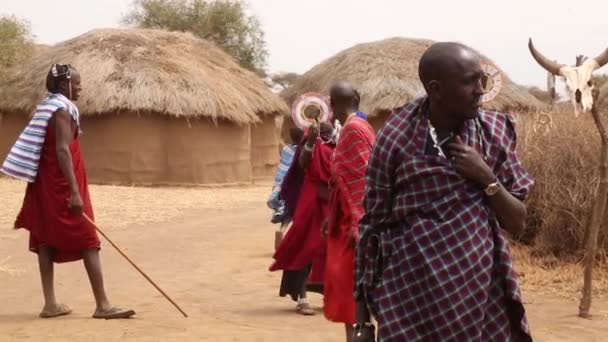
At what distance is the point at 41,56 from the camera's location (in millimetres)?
22078

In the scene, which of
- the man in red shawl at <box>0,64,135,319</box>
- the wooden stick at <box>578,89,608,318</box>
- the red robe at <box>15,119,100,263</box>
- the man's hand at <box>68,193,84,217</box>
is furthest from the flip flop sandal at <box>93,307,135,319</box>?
the wooden stick at <box>578,89,608,318</box>

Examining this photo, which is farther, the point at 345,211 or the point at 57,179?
the point at 57,179

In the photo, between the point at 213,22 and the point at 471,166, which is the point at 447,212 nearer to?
the point at 471,166

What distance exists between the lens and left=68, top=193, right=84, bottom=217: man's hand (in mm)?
5484

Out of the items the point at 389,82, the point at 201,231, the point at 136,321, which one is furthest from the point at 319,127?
the point at 389,82

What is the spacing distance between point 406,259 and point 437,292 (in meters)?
0.13

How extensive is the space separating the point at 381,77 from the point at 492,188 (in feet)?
63.4

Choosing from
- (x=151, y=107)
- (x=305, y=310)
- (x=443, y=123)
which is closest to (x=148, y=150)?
(x=151, y=107)

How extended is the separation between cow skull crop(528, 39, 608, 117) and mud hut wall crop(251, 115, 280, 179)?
16666mm

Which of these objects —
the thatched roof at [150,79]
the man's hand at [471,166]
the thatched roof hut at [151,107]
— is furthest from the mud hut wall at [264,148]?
the man's hand at [471,166]

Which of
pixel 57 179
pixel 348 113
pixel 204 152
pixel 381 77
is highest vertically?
pixel 381 77

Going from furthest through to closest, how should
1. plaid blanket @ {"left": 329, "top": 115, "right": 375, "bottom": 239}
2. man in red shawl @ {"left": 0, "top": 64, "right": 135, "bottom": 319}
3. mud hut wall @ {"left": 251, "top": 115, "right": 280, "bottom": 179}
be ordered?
mud hut wall @ {"left": 251, "top": 115, "right": 280, "bottom": 179}, man in red shawl @ {"left": 0, "top": 64, "right": 135, "bottom": 319}, plaid blanket @ {"left": 329, "top": 115, "right": 375, "bottom": 239}

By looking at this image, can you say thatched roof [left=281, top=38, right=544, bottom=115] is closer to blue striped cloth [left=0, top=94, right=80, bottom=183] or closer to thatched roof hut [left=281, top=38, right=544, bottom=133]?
thatched roof hut [left=281, top=38, right=544, bottom=133]

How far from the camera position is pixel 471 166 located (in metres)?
2.61
